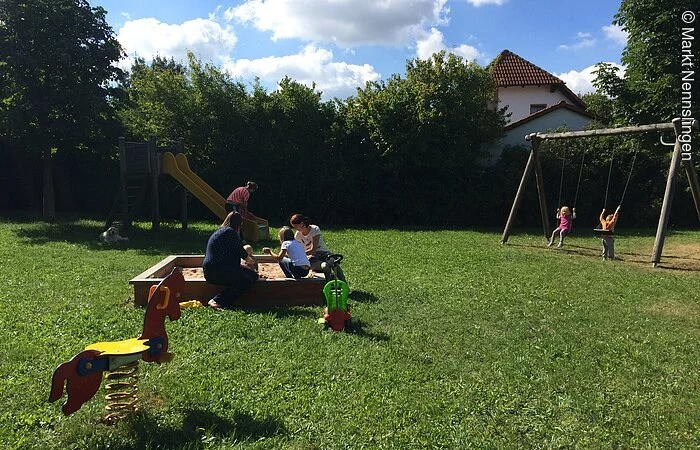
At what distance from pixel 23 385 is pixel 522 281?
7114 millimetres

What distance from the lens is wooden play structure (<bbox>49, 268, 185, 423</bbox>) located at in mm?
3232

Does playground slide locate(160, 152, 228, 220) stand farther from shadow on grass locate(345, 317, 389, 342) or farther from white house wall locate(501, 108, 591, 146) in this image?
white house wall locate(501, 108, 591, 146)

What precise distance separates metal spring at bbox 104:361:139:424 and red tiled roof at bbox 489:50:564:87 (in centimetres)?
2938

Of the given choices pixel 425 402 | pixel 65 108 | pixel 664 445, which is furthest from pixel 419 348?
pixel 65 108

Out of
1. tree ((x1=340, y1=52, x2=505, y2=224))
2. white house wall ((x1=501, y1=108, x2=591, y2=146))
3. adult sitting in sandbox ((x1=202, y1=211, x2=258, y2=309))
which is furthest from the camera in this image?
white house wall ((x1=501, y1=108, x2=591, y2=146))

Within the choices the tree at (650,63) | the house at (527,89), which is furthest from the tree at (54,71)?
the house at (527,89)

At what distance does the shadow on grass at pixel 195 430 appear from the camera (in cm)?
331

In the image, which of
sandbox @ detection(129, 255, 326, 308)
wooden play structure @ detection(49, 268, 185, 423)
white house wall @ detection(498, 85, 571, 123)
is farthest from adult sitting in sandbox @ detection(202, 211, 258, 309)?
white house wall @ detection(498, 85, 571, 123)

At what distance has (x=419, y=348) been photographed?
16.9 feet

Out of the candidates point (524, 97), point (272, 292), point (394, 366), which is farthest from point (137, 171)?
point (524, 97)

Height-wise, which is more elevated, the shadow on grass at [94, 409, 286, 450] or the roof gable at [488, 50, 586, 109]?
the roof gable at [488, 50, 586, 109]

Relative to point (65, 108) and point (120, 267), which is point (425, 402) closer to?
point (120, 267)

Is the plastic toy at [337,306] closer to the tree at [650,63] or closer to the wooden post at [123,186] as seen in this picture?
the wooden post at [123,186]

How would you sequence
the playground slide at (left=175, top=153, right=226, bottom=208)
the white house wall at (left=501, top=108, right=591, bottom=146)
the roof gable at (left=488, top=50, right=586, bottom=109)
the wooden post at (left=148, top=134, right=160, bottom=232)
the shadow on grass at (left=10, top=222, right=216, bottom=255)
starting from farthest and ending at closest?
1. the roof gable at (left=488, top=50, right=586, bottom=109)
2. the white house wall at (left=501, top=108, right=591, bottom=146)
3. the playground slide at (left=175, top=153, right=226, bottom=208)
4. the wooden post at (left=148, top=134, right=160, bottom=232)
5. the shadow on grass at (left=10, top=222, right=216, bottom=255)
